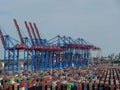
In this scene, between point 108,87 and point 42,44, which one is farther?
point 42,44

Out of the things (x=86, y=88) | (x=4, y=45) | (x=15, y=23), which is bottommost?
(x=86, y=88)

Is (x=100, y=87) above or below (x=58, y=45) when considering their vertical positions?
below

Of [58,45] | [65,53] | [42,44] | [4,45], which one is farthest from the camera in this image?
[65,53]

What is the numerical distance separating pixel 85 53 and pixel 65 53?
17448 millimetres

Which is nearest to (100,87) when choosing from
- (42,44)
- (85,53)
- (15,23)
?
(15,23)

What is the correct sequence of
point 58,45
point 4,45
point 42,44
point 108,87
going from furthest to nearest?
point 58,45, point 42,44, point 4,45, point 108,87

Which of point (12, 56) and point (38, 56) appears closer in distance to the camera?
point (12, 56)

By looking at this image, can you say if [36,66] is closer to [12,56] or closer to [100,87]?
[12,56]

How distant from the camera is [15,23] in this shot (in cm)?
7644

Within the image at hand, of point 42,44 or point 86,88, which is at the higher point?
point 42,44

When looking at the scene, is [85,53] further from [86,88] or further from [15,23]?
[86,88]

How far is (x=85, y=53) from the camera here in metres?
123

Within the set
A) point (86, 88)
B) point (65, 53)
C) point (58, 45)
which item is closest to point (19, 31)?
point (58, 45)

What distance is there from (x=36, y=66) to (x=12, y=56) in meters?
17.7
